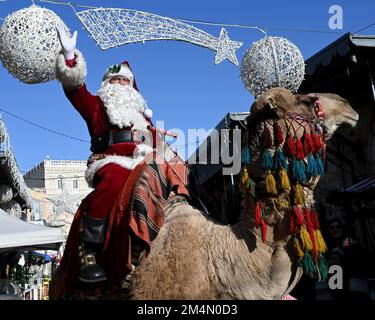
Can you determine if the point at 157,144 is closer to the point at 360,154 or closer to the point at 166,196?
the point at 166,196

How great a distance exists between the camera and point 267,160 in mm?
3131

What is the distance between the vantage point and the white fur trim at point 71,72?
13.4 feet

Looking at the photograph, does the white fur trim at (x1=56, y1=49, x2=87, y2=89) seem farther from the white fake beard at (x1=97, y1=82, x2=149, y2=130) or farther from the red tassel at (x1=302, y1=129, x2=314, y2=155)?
the red tassel at (x1=302, y1=129, x2=314, y2=155)

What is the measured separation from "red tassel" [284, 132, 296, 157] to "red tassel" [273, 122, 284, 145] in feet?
0.11

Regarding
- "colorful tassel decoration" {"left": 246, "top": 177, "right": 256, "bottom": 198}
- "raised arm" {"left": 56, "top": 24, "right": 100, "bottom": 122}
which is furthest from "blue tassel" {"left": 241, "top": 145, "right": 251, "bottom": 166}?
"raised arm" {"left": 56, "top": 24, "right": 100, "bottom": 122}

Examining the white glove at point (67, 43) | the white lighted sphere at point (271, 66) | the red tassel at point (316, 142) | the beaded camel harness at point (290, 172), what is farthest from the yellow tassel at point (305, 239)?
the white lighted sphere at point (271, 66)

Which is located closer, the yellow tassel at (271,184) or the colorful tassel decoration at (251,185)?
the yellow tassel at (271,184)

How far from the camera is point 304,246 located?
2.97 meters

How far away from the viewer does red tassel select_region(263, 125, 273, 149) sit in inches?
125

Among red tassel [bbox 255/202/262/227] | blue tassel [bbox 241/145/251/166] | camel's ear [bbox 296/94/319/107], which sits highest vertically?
camel's ear [bbox 296/94/319/107]

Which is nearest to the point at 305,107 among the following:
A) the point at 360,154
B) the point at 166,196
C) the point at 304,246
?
the point at 304,246

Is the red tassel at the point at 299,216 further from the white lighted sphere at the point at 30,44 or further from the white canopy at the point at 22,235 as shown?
the white canopy at the point at 22,235

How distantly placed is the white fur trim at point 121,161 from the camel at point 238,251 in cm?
64
